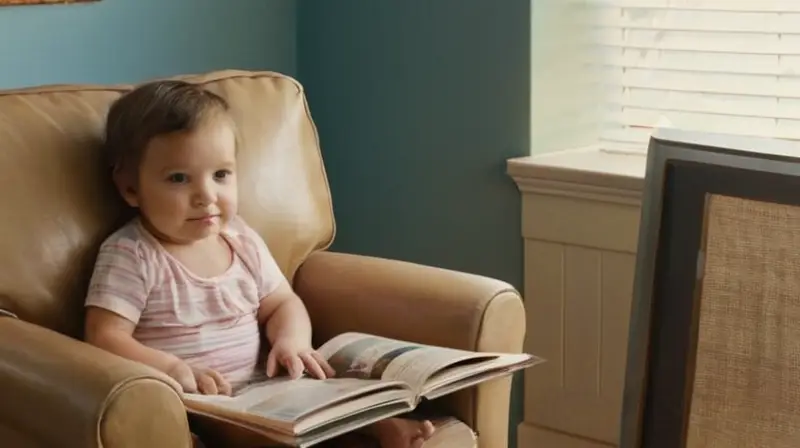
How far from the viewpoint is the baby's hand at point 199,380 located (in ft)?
5.98

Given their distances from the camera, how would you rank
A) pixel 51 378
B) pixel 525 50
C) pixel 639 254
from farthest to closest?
pixel 525 50 → pixel 639 254 → pixel 51 378

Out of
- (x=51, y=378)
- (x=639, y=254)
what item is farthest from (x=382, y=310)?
(x=51, y=378)

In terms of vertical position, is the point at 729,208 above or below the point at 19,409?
above

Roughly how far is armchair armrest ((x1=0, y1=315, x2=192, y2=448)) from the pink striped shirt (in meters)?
0.20

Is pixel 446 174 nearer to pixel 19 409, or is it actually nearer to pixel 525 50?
pixel 525 50

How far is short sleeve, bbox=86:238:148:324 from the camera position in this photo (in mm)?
1880

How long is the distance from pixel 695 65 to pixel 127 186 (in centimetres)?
119

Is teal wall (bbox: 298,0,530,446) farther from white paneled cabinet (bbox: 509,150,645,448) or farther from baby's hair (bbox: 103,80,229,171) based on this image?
baby's hair (bbox: 103,80,229,171)

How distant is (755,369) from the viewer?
167 cm

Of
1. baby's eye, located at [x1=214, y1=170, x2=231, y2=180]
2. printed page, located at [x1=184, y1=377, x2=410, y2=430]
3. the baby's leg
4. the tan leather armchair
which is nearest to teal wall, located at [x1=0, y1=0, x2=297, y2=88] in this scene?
the tan leather armchair

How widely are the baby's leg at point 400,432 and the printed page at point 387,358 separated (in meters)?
0.07

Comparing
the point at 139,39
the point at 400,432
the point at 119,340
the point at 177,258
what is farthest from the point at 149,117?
the point at 139,39

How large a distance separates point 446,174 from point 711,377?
1129 millimetres

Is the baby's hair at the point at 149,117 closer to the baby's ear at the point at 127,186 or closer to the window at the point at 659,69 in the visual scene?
the baby's ear at the point at 127,186
